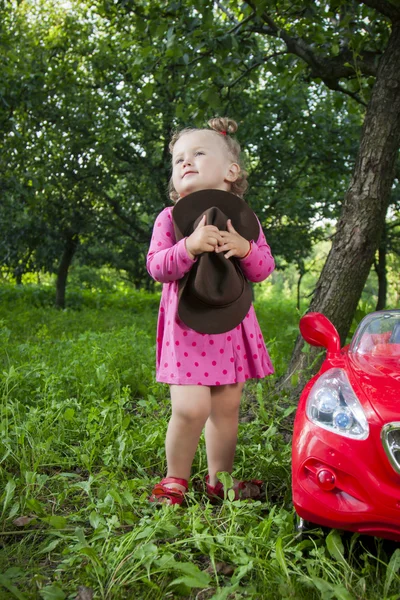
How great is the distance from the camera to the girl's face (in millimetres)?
2381

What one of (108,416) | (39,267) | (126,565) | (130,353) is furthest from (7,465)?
(39,267)

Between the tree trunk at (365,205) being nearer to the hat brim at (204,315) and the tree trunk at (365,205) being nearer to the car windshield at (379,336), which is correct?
the car windshield at (379,336)

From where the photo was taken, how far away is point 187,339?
2.35 meters

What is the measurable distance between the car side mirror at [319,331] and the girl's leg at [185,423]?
1.55 feet

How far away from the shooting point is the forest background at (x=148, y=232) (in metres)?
1.89

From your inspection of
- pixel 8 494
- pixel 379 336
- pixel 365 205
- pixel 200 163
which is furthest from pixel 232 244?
pixel 365 205

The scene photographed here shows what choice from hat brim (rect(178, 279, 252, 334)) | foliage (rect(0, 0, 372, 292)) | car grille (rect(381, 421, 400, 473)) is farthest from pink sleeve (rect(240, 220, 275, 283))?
foliage (rect(0, 0, 372, 292))

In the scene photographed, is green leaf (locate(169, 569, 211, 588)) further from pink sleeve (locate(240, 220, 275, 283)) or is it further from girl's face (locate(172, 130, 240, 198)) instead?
girl's face (locate(172, 130, 240, 198))

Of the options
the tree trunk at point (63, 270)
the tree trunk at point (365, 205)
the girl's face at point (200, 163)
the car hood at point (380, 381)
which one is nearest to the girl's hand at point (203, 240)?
the girl's face at point (200, 163)

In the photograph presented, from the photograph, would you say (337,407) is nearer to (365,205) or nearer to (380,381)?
(380,381)

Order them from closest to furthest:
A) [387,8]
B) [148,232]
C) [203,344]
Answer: [203,344]
[387,8]
[148,232]

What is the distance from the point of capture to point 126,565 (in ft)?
5.94

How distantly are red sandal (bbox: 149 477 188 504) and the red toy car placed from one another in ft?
2.19

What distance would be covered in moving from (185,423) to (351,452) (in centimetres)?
80
